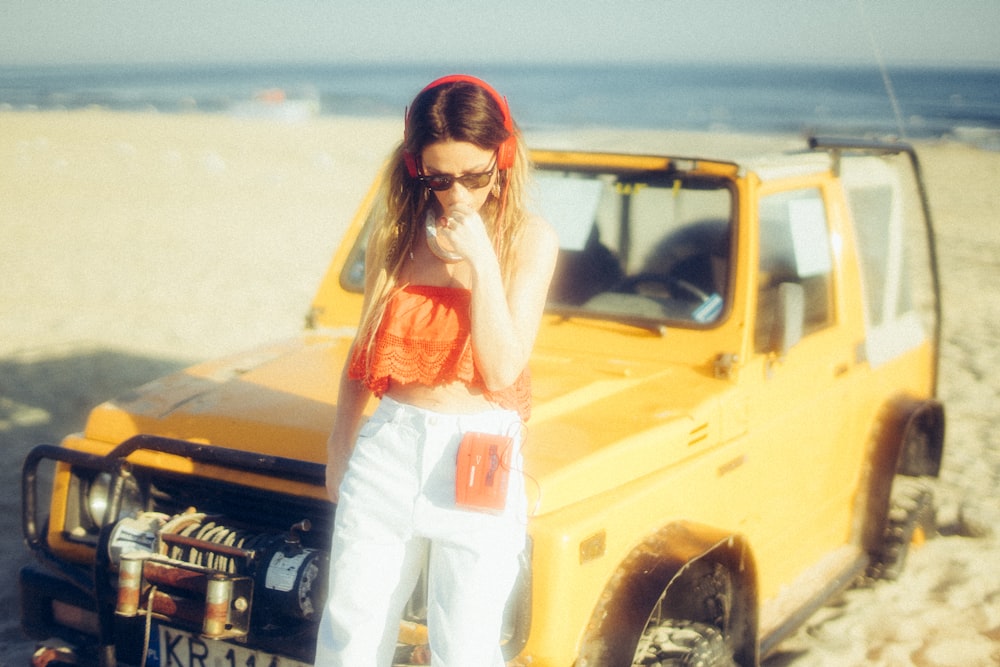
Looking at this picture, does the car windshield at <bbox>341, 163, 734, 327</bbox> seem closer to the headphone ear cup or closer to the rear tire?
the rear tire

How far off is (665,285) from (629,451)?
3.95 ft

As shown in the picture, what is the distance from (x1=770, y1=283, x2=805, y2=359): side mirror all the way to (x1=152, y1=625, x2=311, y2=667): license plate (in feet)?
5.98

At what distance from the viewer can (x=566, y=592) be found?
243 cm

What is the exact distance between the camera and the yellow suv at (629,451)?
2.52m

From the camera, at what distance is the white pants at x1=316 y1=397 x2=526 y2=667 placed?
2098 millimetres

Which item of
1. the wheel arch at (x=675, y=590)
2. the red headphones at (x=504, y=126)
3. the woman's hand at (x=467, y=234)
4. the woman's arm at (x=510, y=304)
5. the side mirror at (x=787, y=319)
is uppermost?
the red headphones at (x=504, y=126)

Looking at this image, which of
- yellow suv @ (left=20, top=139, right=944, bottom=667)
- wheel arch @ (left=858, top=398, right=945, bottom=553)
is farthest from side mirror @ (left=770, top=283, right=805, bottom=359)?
wheel arch @ (left=858, top=398, right=945, bottom=553)

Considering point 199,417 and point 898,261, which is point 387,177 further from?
point 898,261

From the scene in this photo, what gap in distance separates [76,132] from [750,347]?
80.9 ft

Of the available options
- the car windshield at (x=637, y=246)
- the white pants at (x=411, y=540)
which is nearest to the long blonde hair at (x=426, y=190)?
the white pants at (x=411, y=540)

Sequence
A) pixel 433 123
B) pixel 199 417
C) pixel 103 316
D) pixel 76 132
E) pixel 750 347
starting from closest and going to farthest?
1. pixel 433 123
2. pixel 199 417
3. pixel 750 347
4. pixel 103 316
5. pixel 76 132

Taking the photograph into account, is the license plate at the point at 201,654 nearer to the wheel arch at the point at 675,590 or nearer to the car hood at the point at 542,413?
the car hood at the point at 542,413

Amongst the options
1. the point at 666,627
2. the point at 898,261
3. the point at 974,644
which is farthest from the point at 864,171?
the point at 666,627

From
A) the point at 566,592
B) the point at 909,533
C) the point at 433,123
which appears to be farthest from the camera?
the point at 909,533
